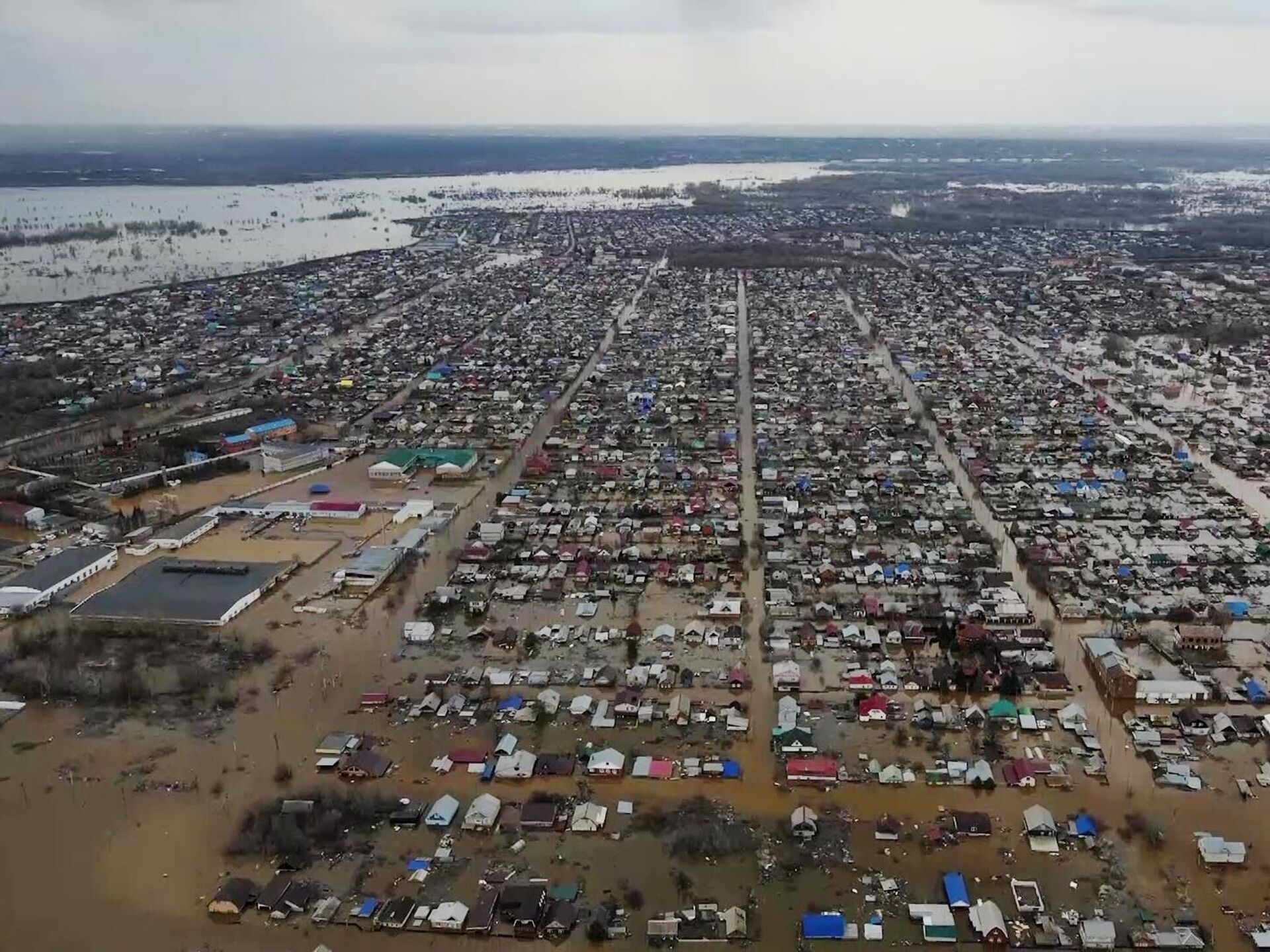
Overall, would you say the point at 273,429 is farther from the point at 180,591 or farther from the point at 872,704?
the point at 872,704

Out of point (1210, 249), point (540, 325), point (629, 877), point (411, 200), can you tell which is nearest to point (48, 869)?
point (629, 877)

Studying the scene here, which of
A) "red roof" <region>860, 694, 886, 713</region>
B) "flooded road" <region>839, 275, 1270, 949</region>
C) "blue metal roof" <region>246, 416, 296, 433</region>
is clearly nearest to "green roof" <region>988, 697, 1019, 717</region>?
"flooded road" <region>839, 275, 1270, 949</region>

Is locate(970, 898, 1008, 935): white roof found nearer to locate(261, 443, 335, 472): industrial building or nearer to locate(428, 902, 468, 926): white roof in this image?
locate(428, 902, 468, 926): white roof

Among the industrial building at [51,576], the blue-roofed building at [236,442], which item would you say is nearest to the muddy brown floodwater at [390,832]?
the industrial building at [51,576]

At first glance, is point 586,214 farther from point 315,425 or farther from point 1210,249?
point 315,425

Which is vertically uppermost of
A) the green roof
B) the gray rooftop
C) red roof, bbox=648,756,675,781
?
the gray rooftop

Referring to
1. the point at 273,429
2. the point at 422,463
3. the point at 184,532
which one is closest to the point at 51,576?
the point at 184,532

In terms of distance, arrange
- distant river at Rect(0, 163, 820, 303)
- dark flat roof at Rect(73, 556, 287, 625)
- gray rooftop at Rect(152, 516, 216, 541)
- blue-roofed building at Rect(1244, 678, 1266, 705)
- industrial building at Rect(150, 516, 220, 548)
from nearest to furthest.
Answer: blue-roofed building at Rect(1244, 678, 1266, 705)
dark flat roof at Rect(73, 556, 287, 625)
industrial building at Rect(150, 516, 220, 548)
gray rooftop at Rect(152, 516, 216, 541)
distant river at Rect(0, 163, 820, 303)
